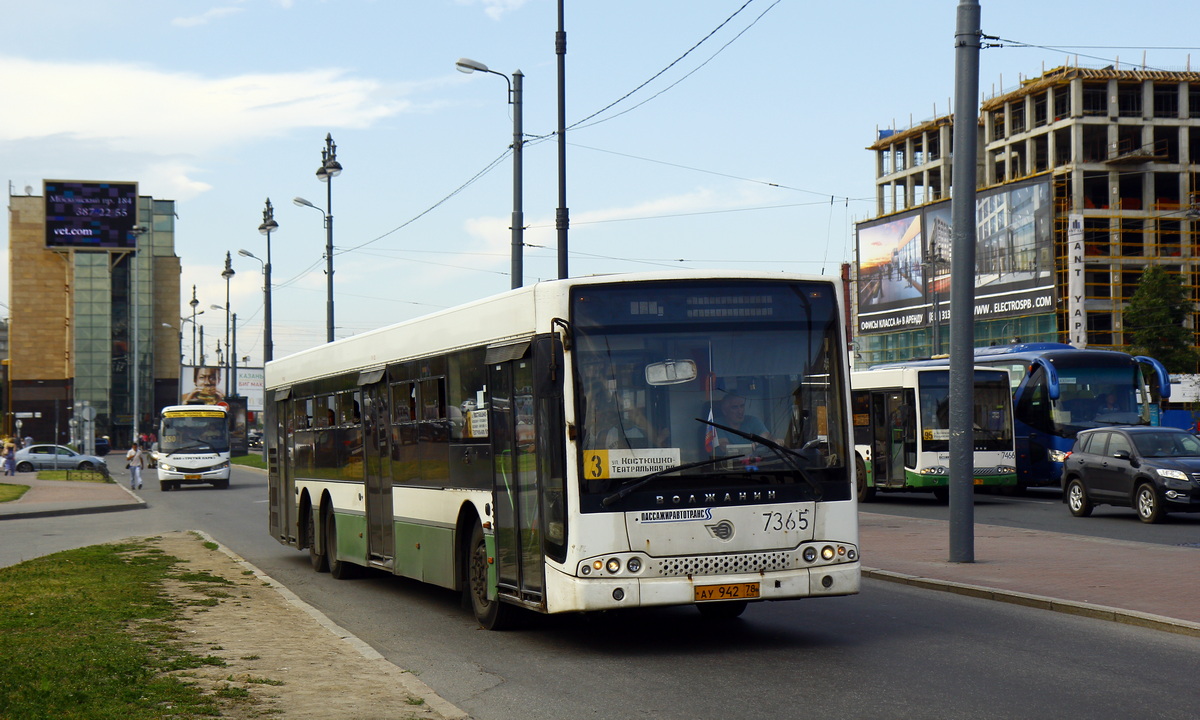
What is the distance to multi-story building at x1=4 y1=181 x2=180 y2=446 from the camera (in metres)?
117

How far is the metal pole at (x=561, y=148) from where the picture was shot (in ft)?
76.1

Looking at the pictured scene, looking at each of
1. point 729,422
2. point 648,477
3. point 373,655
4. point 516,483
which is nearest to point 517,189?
point 516,483

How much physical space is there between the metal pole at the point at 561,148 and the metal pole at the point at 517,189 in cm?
94

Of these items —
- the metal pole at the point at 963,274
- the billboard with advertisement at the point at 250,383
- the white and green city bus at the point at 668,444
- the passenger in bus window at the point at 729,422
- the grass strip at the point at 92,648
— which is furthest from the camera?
the billboard with advertisement at the point at 250,383

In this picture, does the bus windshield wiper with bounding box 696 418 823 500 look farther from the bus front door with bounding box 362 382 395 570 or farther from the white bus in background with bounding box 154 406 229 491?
the white bus in background with bounding box 154 406 229 491

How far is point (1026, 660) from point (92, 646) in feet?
21.5

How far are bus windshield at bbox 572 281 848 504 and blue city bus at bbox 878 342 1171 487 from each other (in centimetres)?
2247

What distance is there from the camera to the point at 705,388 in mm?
9938

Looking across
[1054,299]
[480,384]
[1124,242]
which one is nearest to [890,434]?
[480,384]

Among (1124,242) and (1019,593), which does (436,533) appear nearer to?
(1019,593)

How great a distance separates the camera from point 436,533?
502 inches

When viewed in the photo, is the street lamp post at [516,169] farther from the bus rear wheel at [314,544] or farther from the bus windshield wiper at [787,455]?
the bus windshield wiper at [787,455]

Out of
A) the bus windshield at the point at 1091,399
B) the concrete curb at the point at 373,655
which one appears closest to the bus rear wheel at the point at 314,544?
the concrete curb at the point at 373,655

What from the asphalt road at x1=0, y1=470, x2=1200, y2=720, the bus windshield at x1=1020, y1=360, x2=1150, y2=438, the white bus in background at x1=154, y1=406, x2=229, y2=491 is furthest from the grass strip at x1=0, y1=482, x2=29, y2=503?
the bus windshield at x1=1020, y1=360, x2=1150, y2=438
